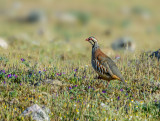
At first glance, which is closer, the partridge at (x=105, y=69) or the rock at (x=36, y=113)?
the rock at (x=36, y=113)

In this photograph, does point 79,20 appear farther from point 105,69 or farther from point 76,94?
point 76,94

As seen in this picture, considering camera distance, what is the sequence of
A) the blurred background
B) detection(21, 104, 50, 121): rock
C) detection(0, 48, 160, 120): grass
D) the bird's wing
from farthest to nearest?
the blurred background
the bird's wing
detection(0, 48, 160, 120): grass
detection(21, 104, 50, 121): rock

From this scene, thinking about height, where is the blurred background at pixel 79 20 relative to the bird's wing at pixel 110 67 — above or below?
above

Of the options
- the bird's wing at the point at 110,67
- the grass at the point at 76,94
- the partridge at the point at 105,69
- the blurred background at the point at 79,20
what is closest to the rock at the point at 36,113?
the grass at the point at 76,94

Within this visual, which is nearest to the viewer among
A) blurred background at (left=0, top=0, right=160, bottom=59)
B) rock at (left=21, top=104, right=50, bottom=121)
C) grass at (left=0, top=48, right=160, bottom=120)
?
rock at (left=21, top=104, right=50, bottom=121)

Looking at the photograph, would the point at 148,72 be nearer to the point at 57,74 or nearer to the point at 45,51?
the point at 57,74

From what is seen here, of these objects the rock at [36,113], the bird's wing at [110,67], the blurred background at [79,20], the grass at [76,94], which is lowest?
the rock at [36,113]

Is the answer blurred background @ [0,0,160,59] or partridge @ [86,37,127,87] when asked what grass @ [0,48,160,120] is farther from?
blurred background @ [0,0,160,59]

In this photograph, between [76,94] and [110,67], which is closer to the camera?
[76,94]

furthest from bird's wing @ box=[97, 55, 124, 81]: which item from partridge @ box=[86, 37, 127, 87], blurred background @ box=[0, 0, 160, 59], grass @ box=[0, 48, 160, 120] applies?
blurred background @ box=[0, 0, 160, 59]

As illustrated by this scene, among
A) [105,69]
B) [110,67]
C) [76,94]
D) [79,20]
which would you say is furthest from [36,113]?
[79,20]

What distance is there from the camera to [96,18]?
39.6m

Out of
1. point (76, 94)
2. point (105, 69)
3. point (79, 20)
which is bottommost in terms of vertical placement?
point (76, 94)

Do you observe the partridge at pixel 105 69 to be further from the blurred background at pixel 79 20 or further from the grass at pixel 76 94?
the blurred background at pixel 79 20
